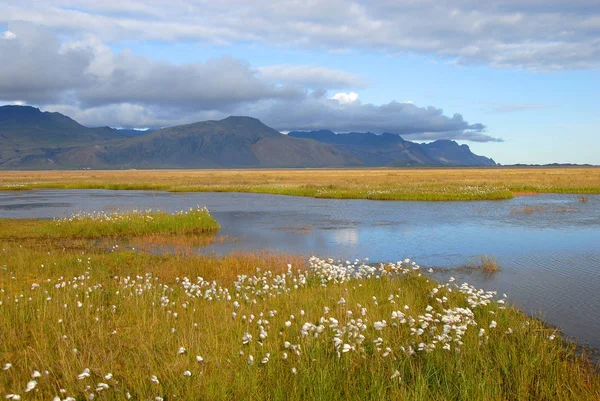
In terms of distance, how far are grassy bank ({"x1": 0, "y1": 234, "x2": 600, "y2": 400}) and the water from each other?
130 inches

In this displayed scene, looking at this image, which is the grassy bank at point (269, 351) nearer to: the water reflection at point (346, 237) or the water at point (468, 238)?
the water at point (468, 238)

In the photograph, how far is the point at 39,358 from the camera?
22.7ft

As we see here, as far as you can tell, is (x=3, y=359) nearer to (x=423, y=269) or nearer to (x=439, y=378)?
(x=439, y=378)

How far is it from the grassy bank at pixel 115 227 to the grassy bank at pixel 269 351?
15.0 metres

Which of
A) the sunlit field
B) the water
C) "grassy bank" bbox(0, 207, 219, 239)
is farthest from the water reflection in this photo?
the sunlit field

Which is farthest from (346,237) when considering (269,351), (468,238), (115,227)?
(269,351)

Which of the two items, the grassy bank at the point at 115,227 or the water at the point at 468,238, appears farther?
the grassy bank at the point at 115,227

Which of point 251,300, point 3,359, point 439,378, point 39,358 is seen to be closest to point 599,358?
point 439,378

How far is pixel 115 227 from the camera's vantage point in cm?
2656

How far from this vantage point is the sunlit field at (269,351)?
252 inches

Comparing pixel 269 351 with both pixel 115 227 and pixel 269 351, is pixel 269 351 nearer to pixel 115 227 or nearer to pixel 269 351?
pixel 269 351

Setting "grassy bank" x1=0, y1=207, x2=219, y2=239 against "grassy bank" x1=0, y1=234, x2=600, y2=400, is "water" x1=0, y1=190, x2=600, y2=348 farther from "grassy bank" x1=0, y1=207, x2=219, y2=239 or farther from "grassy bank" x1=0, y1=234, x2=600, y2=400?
"grassy bank" x1=0, y1=234, x2=600, y2=400

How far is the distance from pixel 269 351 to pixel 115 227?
2133cm

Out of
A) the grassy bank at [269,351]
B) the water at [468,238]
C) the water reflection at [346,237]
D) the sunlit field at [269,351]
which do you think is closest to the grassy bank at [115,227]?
the water at [468,238]
